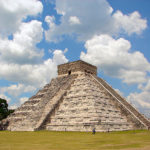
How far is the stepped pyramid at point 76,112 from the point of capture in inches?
1077

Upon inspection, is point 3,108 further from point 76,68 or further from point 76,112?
point 76,112

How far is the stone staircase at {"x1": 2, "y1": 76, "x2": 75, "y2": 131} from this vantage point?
30.2 meters

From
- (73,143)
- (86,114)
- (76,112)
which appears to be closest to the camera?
(73,143)

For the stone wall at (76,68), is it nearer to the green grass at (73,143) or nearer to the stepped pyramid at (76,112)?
the stepped pyramid at (76,112)

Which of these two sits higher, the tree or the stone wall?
the stone wall

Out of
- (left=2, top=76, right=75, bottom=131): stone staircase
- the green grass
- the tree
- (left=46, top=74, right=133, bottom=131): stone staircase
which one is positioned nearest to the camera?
the green grass

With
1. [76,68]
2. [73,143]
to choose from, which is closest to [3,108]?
[76,68]

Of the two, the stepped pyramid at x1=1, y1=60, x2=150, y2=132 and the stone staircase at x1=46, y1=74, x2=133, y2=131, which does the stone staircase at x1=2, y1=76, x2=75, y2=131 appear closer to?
the stepped pyramid at x1=1, y1=60, x2=150, y2=132

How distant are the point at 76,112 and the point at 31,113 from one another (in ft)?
25.7

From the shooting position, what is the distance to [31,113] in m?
32.5

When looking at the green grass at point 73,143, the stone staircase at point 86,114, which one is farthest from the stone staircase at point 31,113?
the green grass at point 73,143

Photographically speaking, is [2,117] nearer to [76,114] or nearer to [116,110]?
[76,114]

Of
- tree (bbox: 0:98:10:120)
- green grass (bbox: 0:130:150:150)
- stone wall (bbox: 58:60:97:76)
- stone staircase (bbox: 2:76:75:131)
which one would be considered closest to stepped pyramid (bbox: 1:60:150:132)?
stone staircase (bbox: 2:76:75:131)

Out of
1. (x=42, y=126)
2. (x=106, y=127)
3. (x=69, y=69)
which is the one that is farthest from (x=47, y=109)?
(x=69, y=69)
